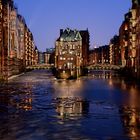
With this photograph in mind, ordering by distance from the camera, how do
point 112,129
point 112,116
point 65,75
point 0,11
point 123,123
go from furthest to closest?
point 65,75 → point 0,11 → point 112,116 → point 123,123 → point 112,129

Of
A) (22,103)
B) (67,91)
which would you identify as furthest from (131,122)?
(67,91)

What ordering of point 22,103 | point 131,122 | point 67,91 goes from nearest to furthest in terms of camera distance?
point 131,122 < point 22,103 < point 67,91

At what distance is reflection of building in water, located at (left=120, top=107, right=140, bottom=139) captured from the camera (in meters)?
27.5

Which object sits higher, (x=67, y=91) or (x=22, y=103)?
(x=22, y=103)

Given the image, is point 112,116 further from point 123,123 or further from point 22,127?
point 22,127

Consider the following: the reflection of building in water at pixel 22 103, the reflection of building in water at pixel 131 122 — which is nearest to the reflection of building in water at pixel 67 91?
the reflection of building in water at pixel 22 103

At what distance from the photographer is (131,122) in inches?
1289

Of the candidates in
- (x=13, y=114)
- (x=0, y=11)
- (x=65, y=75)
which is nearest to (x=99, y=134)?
(x=13, y=114)

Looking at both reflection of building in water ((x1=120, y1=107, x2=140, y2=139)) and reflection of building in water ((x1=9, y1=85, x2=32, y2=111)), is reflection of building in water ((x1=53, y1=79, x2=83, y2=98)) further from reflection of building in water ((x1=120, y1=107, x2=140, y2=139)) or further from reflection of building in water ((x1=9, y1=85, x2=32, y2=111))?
reflection of building in water ((x1=120, y1=107, x2=140, y2=139))

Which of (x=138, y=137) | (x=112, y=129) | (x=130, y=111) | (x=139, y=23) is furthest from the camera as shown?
(x=139, y=23)

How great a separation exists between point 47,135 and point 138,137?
5.59 meters

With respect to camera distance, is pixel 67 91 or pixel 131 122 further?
pixel 67 91

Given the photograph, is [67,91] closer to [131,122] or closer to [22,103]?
[22,103]

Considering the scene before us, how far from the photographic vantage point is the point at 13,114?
37781mm
